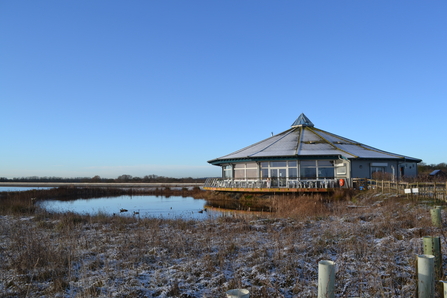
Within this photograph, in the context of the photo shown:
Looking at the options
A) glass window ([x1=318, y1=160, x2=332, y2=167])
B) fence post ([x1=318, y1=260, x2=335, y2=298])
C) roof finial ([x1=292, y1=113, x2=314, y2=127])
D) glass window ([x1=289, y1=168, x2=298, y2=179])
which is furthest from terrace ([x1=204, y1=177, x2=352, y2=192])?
fence post ([x1=318, y1=260, x2=335, y2=298])

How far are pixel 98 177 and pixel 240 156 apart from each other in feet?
295

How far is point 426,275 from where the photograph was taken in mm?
4398

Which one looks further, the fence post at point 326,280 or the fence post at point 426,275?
the fence post at point 426,275

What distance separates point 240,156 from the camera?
32312 mm

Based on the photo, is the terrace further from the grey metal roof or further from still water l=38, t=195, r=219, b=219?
still water l=38, t=195, r=219, b=219

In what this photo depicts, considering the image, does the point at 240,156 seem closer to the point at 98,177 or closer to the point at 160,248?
the point at 160,248

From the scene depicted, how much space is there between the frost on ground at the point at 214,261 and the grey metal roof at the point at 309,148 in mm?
19125

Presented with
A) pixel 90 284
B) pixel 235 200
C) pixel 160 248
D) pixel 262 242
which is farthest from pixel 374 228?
pixel 235 200

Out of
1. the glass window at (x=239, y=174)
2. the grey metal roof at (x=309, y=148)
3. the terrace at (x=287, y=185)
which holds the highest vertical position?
the grey metal roof at (x=309, y=148)

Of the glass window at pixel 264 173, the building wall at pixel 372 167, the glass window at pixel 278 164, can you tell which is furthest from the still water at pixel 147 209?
the building wall at pixel 372 167

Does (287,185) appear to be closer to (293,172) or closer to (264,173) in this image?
(293,172)

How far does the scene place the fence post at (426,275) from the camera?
173 inches

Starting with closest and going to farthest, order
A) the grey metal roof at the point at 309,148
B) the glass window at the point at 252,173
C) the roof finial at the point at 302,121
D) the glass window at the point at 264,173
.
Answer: the grey metal roof at the point at 309,148, the glass window at the point at 264,173, the glass window at the point at 252,173, the roof finial at the point at 302,121

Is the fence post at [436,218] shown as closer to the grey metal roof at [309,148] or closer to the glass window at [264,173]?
the grey metal roof at [309,148]
